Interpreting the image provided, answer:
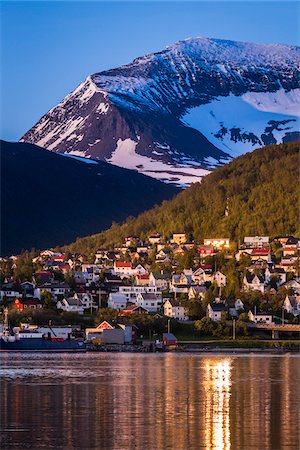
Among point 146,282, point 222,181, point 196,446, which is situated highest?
point 222,181

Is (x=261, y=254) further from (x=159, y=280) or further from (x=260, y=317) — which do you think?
(x=260, y=317)

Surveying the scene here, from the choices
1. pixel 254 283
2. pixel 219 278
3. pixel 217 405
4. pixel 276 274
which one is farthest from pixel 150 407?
pixel 276 274

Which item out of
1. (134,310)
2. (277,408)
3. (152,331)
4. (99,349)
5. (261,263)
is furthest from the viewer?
(261,263)

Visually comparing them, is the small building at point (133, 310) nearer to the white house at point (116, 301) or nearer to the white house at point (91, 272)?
the white house at point (116, 301)

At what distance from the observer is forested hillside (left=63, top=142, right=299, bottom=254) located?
333 ft

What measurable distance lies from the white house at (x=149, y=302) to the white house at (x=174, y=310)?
3405 mm

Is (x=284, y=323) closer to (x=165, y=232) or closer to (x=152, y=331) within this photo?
(x=152, y=331)

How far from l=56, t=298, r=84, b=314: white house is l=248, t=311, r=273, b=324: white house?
10.3 metres

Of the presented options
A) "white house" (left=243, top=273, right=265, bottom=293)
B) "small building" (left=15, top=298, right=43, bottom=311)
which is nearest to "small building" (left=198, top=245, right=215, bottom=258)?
"white house" (left=243, top=273, right=265, bottom=293)

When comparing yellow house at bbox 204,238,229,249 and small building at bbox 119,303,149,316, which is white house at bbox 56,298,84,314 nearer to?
small building at bbox 119,303,149,316

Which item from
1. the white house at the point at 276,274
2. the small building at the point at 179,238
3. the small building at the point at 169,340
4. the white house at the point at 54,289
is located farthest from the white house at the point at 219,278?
the small building at the point at 169,340

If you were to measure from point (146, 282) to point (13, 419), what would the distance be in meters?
62.6

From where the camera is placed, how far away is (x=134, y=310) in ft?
250

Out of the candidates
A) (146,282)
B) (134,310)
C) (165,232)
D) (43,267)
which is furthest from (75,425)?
(165,232)
